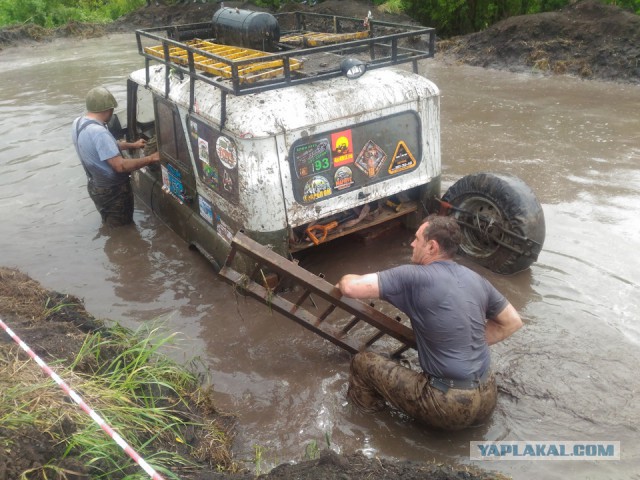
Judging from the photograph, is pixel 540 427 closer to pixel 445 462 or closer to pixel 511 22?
pixel 445 462

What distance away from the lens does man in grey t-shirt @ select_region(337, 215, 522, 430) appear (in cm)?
346

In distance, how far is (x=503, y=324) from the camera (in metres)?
3.69

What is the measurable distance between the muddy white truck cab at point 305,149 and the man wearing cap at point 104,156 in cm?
45

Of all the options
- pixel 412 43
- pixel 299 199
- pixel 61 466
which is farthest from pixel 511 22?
pixel 61 466

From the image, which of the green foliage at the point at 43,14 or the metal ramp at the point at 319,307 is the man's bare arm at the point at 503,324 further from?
the green foliage at the point at 43,14

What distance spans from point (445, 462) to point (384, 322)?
0.92 meters

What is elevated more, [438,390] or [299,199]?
[299,199]

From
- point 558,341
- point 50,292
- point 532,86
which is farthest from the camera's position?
point 532,86

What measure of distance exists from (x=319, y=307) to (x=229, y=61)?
7.37ft

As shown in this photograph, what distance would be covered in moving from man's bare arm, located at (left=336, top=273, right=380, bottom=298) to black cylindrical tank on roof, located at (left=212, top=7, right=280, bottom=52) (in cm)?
325

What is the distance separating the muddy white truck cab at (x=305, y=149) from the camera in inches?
178

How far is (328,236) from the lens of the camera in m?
5.24

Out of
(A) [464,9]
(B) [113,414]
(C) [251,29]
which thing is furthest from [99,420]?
(A) [464,9]

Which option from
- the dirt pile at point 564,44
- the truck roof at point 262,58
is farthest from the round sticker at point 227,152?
the dirt pile at point 564,44
